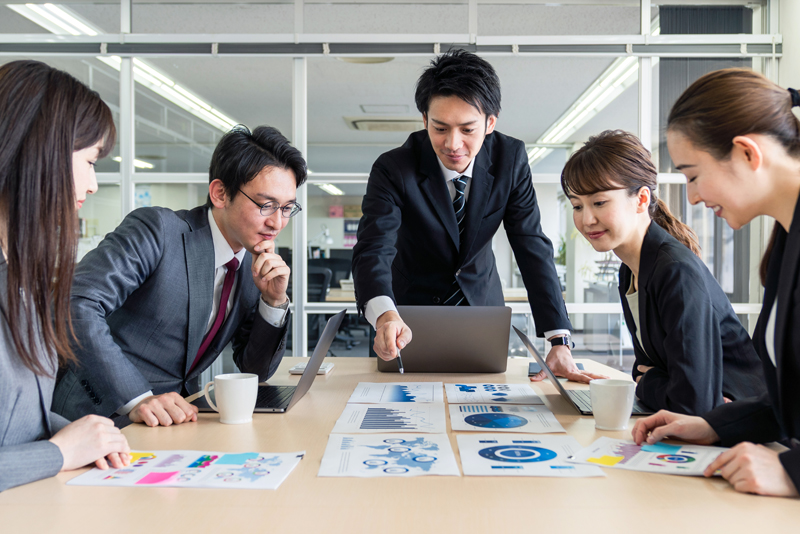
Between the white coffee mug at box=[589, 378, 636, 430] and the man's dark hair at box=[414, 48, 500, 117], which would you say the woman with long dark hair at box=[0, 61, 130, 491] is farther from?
the man's dark hair at box=[414, 48, 500, 117]

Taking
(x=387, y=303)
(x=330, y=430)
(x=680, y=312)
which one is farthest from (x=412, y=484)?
(x=387, y=303)

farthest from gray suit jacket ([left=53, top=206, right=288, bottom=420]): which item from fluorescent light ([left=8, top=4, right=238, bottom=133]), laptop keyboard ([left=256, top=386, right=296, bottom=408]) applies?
fluorescent light ([left=8, top=4, right=238, bottom=133])

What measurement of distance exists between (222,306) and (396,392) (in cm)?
63

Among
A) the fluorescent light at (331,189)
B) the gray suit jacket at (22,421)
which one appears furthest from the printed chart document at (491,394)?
the fluorescent light at (331,189)

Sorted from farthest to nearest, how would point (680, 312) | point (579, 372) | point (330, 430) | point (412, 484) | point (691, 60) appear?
point (691, 60) < point (579, 372) < point (680, 312) < point (330, 430) < point (412, 484)

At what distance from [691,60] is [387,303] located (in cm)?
352

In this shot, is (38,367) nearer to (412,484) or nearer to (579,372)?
(412,484)

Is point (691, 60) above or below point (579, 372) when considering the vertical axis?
above

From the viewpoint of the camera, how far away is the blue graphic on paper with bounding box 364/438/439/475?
2.89 feet

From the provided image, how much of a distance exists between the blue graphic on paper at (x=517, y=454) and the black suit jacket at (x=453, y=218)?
38.9 inches

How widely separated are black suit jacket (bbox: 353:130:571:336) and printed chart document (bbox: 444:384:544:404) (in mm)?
497

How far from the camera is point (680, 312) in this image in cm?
124

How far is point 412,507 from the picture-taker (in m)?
0.74

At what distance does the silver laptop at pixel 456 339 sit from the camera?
64.3 inches
